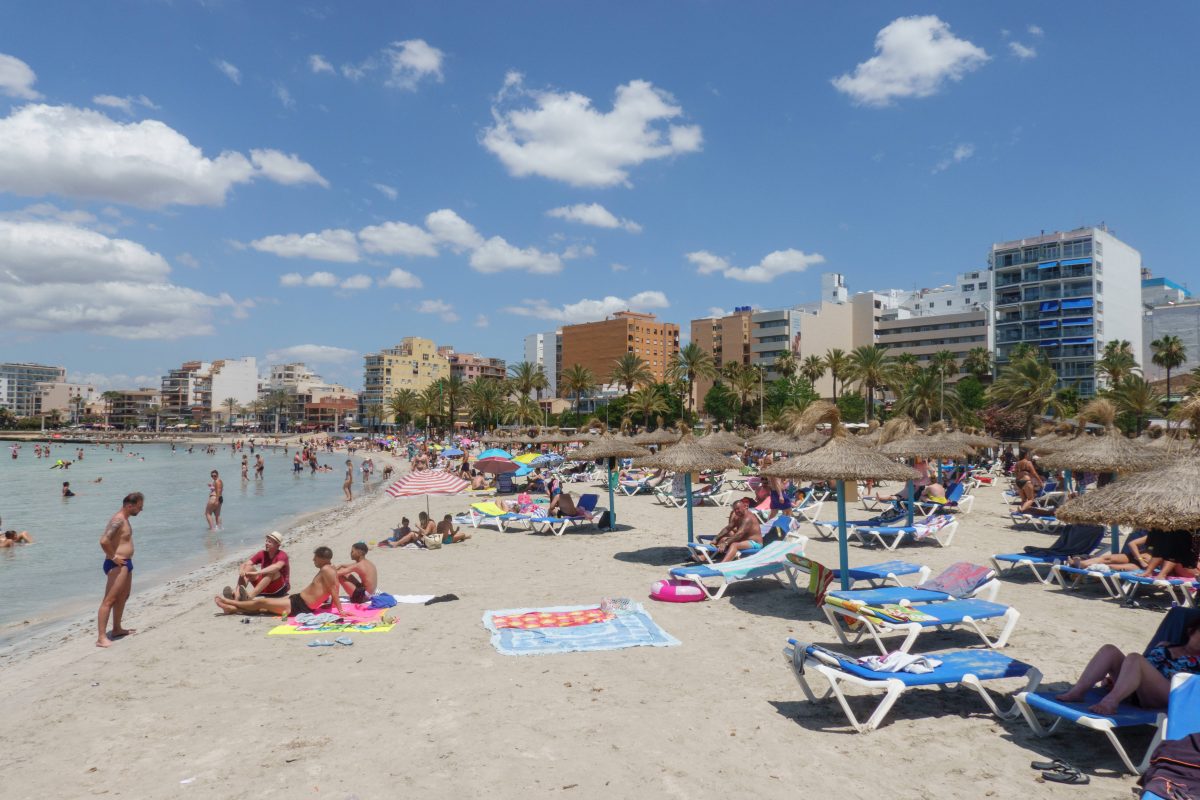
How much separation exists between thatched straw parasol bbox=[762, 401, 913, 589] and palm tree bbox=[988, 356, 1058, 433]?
49.4 metres

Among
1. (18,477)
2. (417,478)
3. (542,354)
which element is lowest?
(18,477)

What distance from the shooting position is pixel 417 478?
590 inches

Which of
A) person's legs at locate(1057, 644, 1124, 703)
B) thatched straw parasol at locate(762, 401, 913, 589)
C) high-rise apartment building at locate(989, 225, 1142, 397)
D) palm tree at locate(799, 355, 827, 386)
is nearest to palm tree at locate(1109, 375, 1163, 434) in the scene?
high-rise apartment building at locate(989, 225, 1142, 397)

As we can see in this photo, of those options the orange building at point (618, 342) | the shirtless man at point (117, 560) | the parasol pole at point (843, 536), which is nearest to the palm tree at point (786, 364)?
the orange building at point (618, 342)

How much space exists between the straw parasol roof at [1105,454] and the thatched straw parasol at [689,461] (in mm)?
5437

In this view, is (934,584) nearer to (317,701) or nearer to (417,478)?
(317,701)

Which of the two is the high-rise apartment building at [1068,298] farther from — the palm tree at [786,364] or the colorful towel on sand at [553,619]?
the colorful towel on sand at [553,619]

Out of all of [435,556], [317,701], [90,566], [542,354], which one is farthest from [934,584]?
[542,354]

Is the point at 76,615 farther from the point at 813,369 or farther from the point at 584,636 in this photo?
the point at 813,369

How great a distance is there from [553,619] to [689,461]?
14.2 feet

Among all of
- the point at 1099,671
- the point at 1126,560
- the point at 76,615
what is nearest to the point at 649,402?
the point at 76,615

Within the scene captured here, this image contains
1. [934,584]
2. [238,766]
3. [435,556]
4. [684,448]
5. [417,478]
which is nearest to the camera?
[238,766]

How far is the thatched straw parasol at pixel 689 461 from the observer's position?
11.8 metres

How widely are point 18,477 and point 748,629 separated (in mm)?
62950
